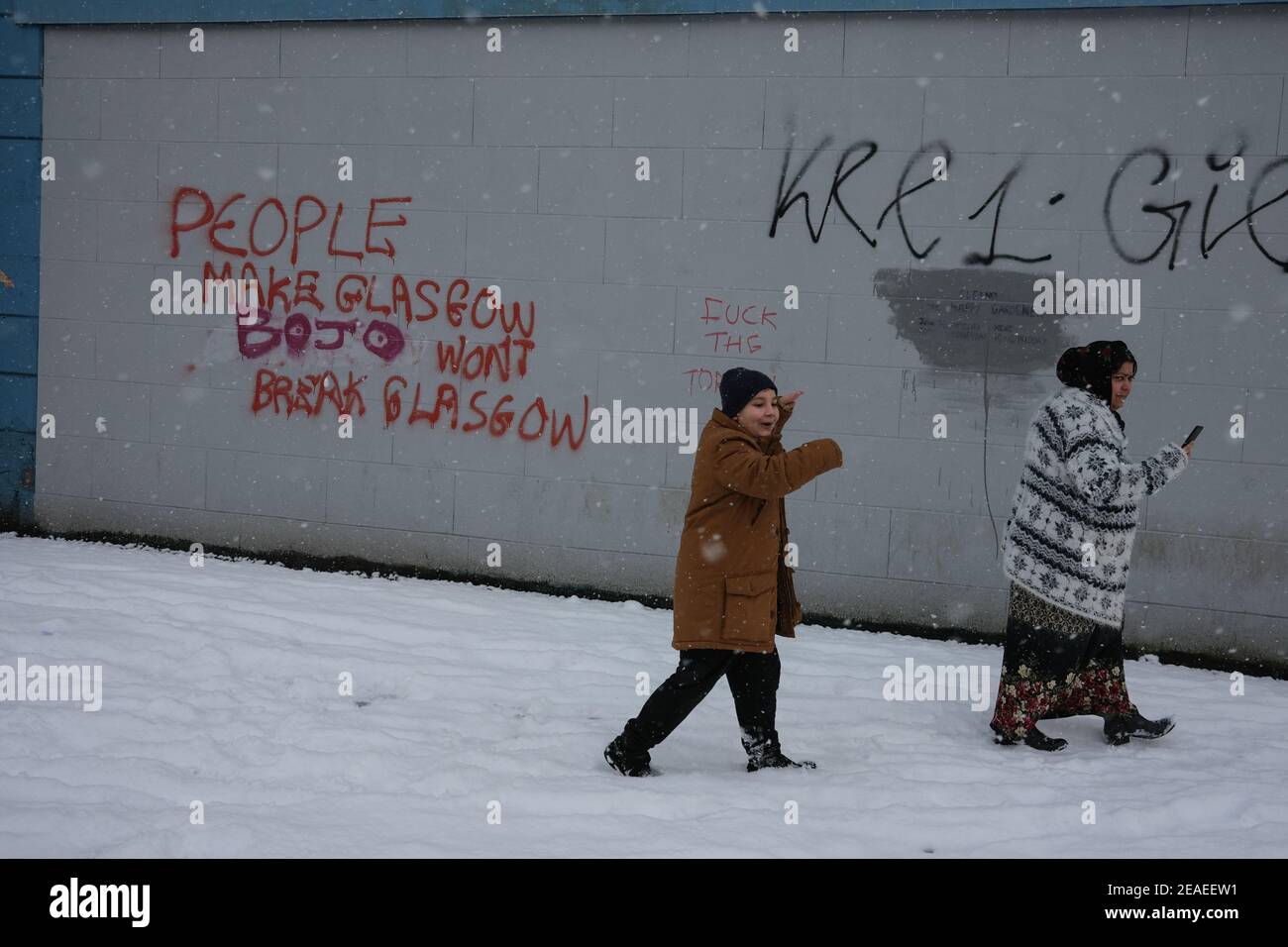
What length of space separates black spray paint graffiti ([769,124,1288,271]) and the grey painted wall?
0.08ft

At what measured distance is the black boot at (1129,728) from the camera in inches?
183

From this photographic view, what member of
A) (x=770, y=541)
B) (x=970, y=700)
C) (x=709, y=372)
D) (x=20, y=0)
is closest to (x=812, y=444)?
(x=770, y=541)

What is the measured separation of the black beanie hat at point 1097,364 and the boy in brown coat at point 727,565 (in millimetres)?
1157

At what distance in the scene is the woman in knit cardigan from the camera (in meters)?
4.47

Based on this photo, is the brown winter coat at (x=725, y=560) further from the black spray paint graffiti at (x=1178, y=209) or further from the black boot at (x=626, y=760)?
the black spray paint graffiti at (x=1178, y=209)

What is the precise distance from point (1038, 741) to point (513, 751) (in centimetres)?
189

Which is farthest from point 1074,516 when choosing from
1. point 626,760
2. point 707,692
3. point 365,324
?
point 365,324

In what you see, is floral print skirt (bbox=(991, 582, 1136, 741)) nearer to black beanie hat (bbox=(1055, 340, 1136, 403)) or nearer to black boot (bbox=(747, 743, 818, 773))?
black beanie hat (bbox=(1055, 340, 1136, 403))

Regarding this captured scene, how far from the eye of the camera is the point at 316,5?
6922mm

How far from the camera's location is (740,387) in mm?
4020

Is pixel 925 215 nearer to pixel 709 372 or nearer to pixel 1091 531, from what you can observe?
pixel 709 372

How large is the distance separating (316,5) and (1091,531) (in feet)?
16.5

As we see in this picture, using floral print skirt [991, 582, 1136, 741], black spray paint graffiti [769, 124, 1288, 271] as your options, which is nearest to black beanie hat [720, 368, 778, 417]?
floral print skirt [991, 582, 1136, 741]

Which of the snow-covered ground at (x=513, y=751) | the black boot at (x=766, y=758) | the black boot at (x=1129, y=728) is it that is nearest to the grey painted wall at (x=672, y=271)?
the snow-covered ground at (x=513, y=751)
